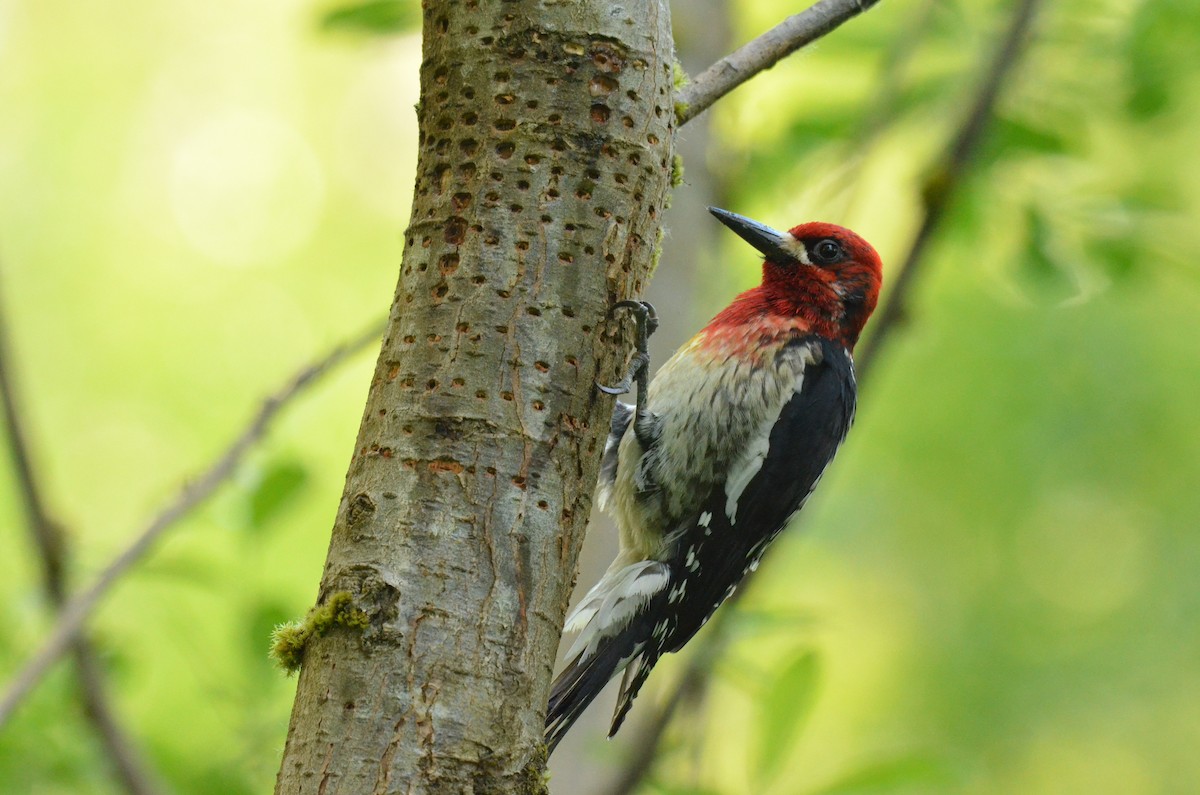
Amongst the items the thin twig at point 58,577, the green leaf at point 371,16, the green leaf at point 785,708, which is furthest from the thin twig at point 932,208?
the green leaf at point 371,16

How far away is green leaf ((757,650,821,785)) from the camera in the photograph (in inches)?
99.9

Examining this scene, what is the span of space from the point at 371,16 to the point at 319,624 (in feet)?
7.16

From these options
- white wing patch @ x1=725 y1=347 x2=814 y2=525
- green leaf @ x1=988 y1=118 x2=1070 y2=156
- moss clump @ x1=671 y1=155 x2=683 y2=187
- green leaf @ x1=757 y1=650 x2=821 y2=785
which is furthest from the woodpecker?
moss clump @ x1=671 y1=155 x2=683 y2=187

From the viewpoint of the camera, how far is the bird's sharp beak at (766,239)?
3.23m

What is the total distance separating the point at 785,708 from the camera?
2.57 m

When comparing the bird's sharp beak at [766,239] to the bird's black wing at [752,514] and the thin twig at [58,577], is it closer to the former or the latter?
the bird's black wing at [752,514]

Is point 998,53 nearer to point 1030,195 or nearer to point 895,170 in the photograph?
point 1030,195

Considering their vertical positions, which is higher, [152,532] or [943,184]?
[152,532]

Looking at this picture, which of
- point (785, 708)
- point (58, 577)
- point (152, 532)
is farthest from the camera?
point (785, 708)

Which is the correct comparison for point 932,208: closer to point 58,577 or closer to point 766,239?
point 766,239

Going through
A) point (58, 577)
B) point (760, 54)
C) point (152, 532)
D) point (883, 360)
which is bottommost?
point (883, 360)

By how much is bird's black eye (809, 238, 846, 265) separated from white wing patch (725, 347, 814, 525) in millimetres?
418

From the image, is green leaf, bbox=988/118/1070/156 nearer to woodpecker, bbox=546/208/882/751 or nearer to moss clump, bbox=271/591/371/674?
woodpecker, bbox=546/208/882/751

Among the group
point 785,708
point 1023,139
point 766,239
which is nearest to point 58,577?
point 785,708
